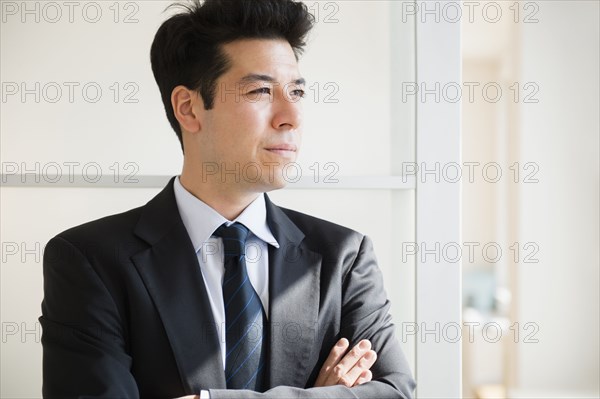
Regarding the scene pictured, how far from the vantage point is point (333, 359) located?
1604 millimetres

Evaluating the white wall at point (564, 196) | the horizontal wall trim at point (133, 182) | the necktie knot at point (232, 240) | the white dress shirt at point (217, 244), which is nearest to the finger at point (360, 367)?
the white dress shirt at point (217, 244)

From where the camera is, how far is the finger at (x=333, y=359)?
1596 millimetres

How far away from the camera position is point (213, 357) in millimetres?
1556

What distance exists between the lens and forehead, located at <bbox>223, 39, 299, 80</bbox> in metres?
1.62

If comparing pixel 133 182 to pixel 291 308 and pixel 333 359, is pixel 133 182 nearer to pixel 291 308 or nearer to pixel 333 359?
pixel 291 308

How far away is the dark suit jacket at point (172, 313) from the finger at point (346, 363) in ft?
0.14

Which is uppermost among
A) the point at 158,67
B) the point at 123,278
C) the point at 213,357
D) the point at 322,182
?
the point at 158,67

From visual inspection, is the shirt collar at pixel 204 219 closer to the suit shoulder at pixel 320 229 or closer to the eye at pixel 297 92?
the suit shoulder at pixel 320 229

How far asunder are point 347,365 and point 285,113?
55cm

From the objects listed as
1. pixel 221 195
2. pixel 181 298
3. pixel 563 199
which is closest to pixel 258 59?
pixel 221 195

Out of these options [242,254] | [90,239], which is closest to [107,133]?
[90,239]

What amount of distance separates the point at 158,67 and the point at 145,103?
5.0 inches

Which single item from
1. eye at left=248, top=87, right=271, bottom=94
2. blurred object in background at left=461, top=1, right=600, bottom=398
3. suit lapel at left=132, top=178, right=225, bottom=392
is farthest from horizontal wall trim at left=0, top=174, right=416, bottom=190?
blurred object in background at left=461, top=1, right=600, bottom=398

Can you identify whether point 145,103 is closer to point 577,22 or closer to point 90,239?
point 90,239
